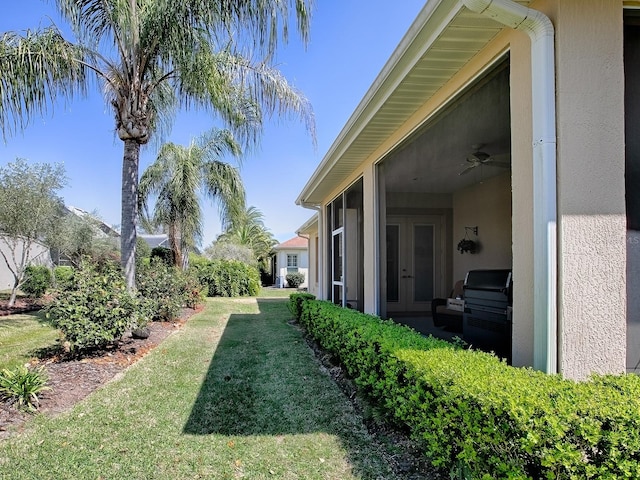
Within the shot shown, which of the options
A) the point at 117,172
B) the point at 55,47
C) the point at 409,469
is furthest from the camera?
the point at 117,172

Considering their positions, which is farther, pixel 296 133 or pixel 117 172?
pixel 117 172

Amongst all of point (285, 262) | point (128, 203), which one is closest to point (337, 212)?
point (128, 203)

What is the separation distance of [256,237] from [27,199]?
23.4m

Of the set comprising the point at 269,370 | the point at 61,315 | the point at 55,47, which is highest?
the point at 55,47

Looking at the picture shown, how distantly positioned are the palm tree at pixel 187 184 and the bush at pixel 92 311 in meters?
8.39

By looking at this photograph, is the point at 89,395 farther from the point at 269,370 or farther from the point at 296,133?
the point at 296,133

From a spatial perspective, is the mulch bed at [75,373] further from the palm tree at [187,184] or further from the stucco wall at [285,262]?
the stucco wall at [285,262]

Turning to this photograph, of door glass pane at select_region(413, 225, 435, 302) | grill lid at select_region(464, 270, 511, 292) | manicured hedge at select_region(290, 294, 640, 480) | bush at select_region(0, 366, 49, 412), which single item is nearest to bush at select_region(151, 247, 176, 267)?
door glass pane at select_region(413, 225, 435, 302)

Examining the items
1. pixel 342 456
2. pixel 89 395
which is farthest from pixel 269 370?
pixel 342 456

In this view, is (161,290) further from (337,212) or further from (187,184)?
(187,184)

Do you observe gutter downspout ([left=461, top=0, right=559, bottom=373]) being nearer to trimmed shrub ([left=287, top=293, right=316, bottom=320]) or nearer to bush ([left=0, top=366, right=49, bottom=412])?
bush ([left=0, top=366, right=49, bottom=412])

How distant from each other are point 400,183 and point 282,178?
9.13 m

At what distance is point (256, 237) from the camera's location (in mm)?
34719

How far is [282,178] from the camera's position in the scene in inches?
649
